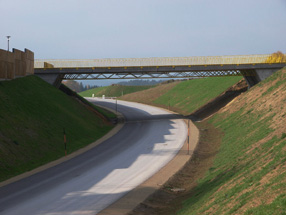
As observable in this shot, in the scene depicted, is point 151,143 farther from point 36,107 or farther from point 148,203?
point 148,203

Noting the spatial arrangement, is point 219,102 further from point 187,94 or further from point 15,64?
point 15,64

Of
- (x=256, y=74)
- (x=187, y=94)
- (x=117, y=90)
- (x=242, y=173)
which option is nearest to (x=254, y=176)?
(x=242, y=173)

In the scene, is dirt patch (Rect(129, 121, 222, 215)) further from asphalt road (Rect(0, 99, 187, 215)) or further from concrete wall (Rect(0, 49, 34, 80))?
concrete wall (Rect(0, 49, 34, 80))

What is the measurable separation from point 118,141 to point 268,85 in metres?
22.2

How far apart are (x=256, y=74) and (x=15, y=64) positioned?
38.1 meters

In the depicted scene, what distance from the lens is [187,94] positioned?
99625 millimetres

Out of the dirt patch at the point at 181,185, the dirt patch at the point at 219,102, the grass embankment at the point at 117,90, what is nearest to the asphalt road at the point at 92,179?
the dirt patch at the point at 181,185

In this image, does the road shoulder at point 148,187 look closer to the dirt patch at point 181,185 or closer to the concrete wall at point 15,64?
the dirt patch at point 181,185

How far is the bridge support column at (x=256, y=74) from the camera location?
62719 millimetres

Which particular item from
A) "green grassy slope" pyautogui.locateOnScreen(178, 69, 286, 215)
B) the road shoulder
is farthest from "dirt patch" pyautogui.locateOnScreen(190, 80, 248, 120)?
Answer: the road shoulder

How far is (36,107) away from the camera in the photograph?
45.1 metres

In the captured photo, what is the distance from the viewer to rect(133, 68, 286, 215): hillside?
1507 centimetres

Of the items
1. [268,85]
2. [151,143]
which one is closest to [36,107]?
[151,143]

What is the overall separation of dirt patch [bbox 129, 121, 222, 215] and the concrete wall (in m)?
25.5
